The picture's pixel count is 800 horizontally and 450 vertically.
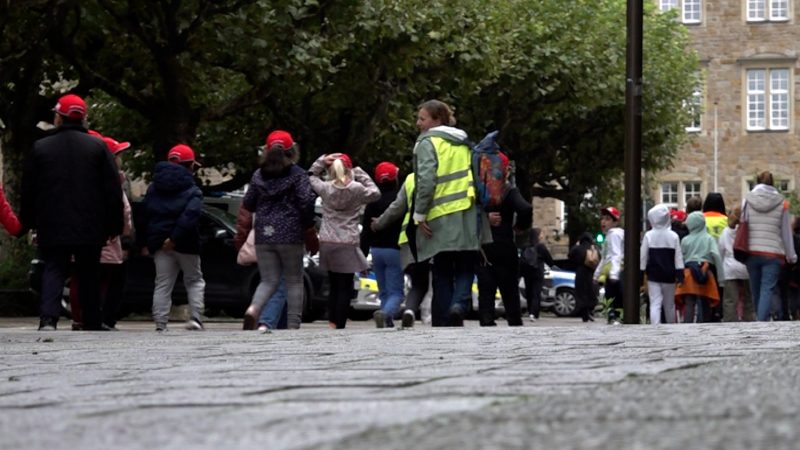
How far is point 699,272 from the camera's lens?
918 inches

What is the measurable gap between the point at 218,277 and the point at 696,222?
24.9ft

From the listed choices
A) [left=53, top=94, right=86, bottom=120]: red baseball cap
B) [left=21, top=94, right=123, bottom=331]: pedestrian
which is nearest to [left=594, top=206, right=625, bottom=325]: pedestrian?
[left=21, top=94, right=123, bottom=331]: pedestrian

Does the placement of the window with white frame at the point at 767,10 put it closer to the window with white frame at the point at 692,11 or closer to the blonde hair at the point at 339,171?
the window with white frame at the point at 692,11

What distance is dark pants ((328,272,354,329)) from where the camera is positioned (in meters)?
17.9

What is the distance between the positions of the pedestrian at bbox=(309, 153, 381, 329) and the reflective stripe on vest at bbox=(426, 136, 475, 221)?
1.51 m

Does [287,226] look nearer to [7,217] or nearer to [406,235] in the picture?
[406,235]

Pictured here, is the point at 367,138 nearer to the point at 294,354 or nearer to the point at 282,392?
the point at 294,354

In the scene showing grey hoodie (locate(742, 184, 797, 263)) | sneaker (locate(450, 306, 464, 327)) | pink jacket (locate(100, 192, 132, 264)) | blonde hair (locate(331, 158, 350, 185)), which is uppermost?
blonde hair (locate(331, 158, 350, 185))

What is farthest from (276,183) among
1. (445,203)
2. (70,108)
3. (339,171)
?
(70,108)

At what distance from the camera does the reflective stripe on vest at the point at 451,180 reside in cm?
1623

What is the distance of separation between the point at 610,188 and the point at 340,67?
27937 mm

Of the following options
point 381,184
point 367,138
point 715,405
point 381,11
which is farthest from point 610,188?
point 715,405

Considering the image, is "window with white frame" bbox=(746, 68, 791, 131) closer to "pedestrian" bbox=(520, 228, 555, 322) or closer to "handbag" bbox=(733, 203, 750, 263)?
"pedestrian" bbox=(520, 228, 555, 322)

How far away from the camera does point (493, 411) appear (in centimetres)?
604
